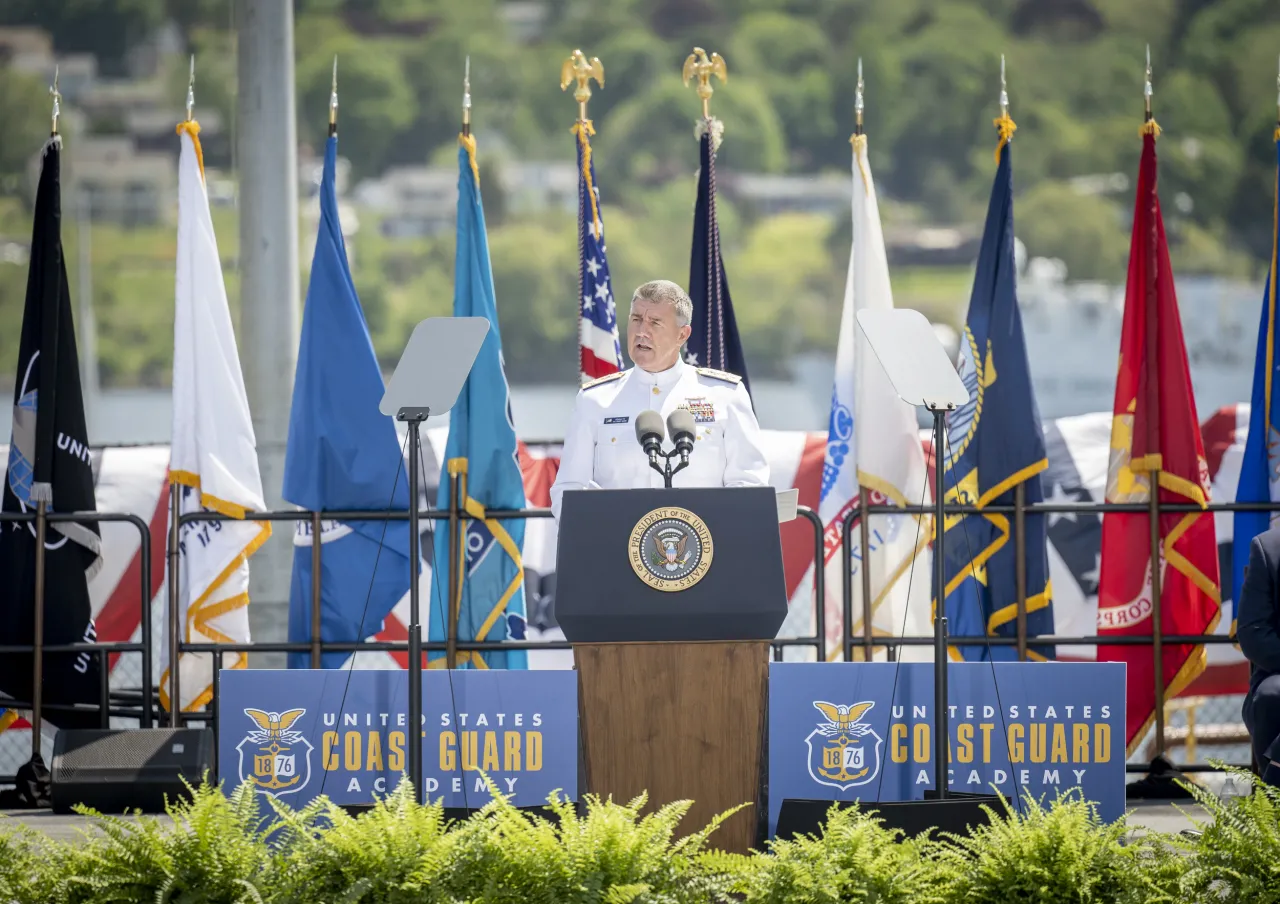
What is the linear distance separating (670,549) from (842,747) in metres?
0.86

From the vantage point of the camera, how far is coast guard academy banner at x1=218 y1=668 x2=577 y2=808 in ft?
14.0

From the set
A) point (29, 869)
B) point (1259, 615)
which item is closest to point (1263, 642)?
point (1259, 615)

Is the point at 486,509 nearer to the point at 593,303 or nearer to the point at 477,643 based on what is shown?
the point at 477,643

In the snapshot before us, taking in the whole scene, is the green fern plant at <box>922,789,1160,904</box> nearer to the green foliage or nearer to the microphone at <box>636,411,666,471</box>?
the green foliage

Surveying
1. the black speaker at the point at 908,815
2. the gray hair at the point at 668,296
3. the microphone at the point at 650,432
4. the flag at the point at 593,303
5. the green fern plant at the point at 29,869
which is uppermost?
the flag at the point at 593,303

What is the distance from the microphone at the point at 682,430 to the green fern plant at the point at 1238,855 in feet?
4.76

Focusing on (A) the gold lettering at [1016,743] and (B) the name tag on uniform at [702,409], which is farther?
(B) the name tag on uniform at [702,409]

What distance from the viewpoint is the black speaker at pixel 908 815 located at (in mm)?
3764

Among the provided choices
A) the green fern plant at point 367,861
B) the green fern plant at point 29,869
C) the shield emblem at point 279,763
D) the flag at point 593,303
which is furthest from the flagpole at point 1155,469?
the green fern plant at point 29,869

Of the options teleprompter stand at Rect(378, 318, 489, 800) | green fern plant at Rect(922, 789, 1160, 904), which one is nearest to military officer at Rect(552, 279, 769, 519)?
teleprompter stand at Rect(378, 318, 489, 800)

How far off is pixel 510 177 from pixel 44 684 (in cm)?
2540

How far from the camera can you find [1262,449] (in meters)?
6.02

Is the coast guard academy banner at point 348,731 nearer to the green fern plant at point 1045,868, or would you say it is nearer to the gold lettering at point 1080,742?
the green fern plant at point 1045,868

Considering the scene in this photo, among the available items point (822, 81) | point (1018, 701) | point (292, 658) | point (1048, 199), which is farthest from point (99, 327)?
point (1018, 701)
